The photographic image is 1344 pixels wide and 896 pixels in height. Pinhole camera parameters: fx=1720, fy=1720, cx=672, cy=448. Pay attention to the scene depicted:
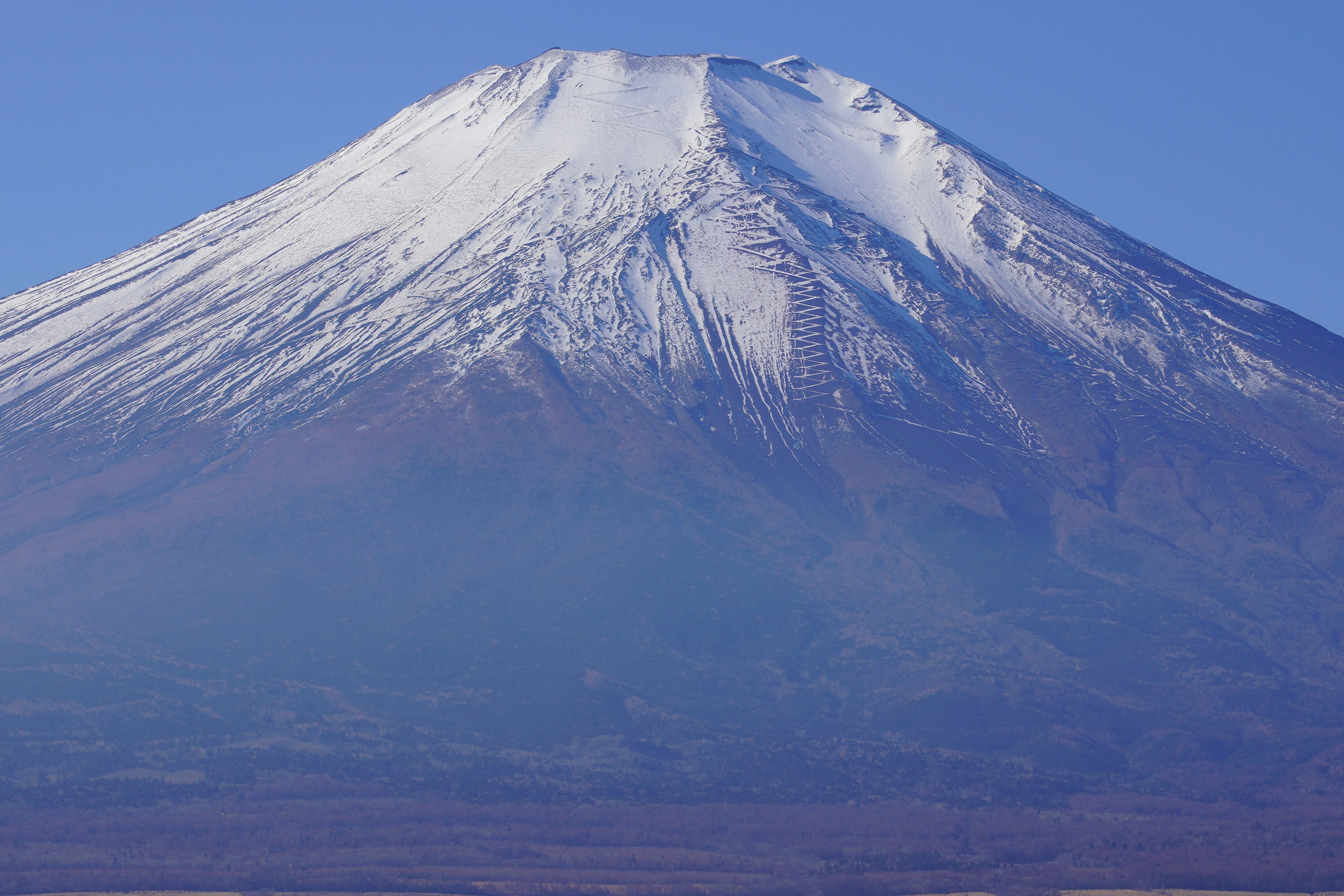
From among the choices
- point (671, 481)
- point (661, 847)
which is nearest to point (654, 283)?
point (671, 481)

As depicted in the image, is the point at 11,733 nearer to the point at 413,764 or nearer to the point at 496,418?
the point at 413,764

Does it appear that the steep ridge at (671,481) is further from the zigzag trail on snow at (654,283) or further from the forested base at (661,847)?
the forested base at (661,847)

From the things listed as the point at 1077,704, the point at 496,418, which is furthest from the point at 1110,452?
the point at 496,418

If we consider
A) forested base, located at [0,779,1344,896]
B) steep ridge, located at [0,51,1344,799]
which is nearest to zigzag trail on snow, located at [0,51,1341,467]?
steep ridge, located at [0,51,1344,799]

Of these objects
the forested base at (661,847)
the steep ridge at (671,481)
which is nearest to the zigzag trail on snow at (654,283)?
the steep ridge at (671,481)

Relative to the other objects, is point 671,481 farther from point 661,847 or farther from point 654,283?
point 661,847
